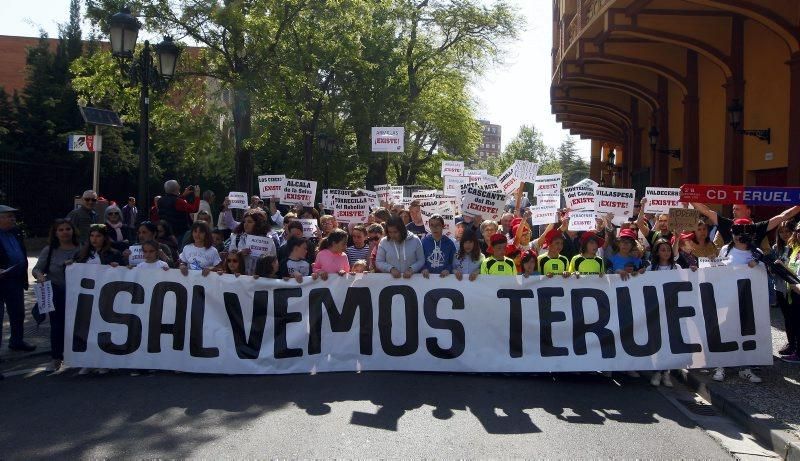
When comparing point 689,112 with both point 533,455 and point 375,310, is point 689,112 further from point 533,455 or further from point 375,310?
point 533,455

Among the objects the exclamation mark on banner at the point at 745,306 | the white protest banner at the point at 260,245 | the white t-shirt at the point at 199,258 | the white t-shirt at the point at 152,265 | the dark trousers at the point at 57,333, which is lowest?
the dark trousers at the point at 57,333

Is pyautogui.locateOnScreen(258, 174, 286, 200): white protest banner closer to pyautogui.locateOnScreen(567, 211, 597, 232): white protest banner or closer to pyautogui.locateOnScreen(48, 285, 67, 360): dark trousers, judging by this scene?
pyautogui.locateOnScreen(567, 211, 597, 232): white protest banner

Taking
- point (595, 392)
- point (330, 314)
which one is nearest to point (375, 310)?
point (330, 314)

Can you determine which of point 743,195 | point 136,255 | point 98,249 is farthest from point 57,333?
point 743,195

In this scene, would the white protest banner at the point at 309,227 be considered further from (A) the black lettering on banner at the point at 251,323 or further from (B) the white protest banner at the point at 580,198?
(B) the white protest banner at the point at 580,198

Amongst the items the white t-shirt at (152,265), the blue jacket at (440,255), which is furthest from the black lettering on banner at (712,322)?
the white t-shirt at (152,265)

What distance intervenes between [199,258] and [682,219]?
18.3 ft

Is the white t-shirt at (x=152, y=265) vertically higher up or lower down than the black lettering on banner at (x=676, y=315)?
higher up

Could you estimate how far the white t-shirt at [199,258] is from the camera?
902 cm

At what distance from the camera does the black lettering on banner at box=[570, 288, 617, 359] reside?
811 cm

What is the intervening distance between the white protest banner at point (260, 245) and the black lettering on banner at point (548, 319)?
131 inches

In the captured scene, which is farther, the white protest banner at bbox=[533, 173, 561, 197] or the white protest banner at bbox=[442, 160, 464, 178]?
the white protest banner at bbox=[442, 160, 464, 178]

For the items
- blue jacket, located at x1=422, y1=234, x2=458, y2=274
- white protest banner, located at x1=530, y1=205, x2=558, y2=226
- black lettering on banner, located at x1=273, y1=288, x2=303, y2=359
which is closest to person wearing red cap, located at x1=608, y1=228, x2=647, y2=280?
white protest banner, located at x1=530, y1=205, x2=558, y2=226

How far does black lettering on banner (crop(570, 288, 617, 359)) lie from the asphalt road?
13.6 inches
